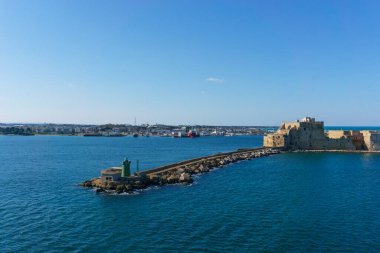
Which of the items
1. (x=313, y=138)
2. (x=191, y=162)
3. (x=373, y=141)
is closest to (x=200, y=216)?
(x=191, y=162)

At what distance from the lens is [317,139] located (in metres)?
65.3

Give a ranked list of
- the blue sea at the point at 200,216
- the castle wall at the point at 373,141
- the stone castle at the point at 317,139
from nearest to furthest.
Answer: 1. the blue sea at the point at 200,216
2. the castle wall at the point at 373,141
3. the stone castle at the point at 317,139

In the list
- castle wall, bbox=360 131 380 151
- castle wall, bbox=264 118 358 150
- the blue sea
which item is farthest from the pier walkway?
castle wall, bbox=360 131 380 151

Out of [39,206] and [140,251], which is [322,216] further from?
[39,206]

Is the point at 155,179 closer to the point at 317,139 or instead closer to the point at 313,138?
the point at 313,138

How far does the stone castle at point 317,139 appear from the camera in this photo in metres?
64.4

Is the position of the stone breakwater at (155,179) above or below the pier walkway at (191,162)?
below

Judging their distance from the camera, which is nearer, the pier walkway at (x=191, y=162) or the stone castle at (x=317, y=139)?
the pier walkway at (x=191, y=162)

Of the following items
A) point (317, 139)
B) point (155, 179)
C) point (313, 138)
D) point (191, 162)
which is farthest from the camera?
point (313, 138)

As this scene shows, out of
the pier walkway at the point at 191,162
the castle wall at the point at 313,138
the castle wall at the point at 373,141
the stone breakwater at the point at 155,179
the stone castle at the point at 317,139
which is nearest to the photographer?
the stone breakwater at the point at 155,179

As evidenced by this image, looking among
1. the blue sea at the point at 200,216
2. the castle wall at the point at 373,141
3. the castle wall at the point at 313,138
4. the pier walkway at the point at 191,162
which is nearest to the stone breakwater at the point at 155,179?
the pier walkway at the point at 191,162

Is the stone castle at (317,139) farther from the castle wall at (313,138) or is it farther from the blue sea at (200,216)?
the blue sea at (200,216)

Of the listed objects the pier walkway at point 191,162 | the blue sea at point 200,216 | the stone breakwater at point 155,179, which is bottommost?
the blue sea at point 200,216

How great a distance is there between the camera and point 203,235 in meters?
17.3
